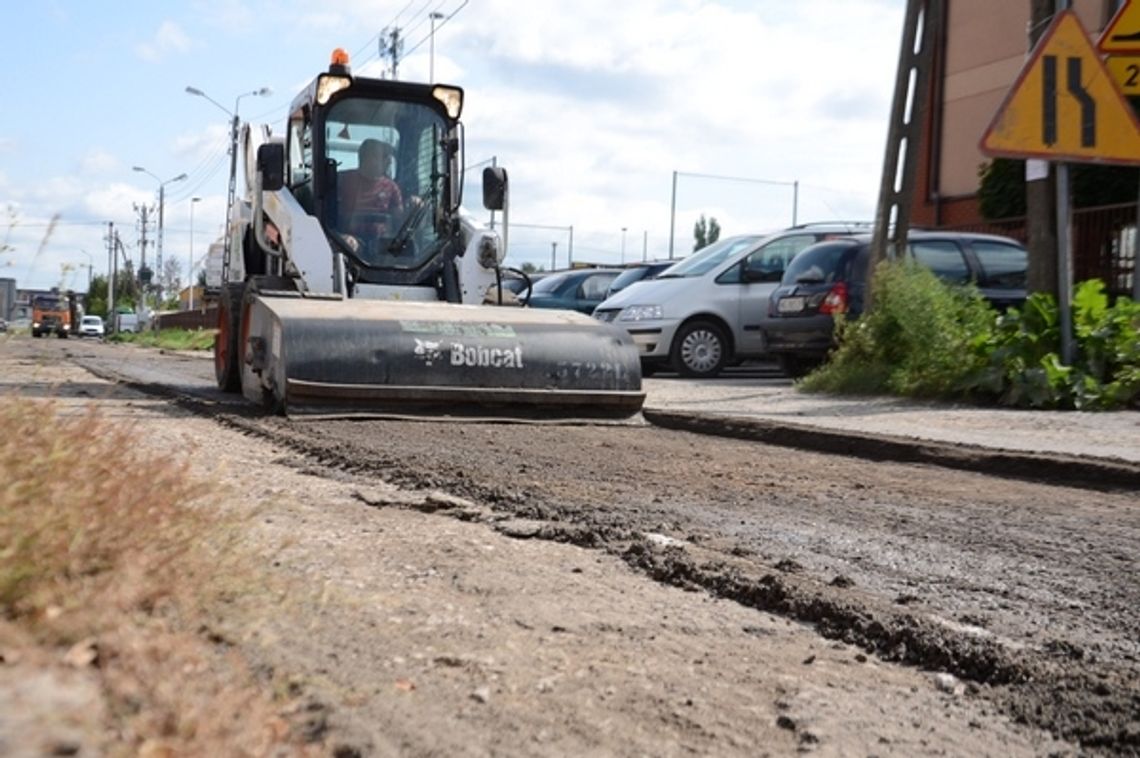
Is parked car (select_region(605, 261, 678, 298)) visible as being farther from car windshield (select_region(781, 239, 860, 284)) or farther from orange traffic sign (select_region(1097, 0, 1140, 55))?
orange traffic sign (select_region(1097, 0, 1140, 55))

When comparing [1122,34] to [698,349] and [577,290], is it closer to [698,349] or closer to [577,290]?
[698,349]

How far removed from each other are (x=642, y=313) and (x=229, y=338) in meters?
6.06

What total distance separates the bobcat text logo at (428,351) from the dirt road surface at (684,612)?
2.92 meters

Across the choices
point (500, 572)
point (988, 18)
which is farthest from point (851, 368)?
point (988, 18)

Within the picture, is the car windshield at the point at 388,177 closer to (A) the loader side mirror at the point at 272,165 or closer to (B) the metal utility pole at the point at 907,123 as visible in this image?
(A) the loader side mirror at the point at 272,165

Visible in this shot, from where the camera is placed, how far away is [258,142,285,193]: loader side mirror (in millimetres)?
12344

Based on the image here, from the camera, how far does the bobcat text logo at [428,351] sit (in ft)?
34.1

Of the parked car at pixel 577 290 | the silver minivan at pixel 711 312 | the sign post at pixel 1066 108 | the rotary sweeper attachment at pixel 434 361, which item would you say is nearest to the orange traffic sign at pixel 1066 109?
the sign post at pixel 1066 108

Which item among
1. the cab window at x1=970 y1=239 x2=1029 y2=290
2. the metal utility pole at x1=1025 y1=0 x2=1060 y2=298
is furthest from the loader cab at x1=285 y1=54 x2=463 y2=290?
the cab window at x1=970 y1=239 x2=1029 y2=290

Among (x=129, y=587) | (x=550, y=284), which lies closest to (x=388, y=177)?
(x=129, y=587)

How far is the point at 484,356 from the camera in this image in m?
10.6

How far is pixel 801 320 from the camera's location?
1552 cm

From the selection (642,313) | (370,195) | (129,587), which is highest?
(370,195)

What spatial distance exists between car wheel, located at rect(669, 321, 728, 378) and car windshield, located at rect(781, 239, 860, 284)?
205cm
